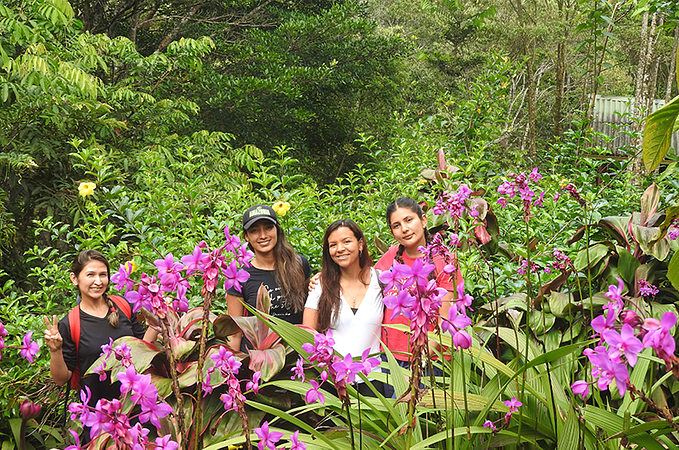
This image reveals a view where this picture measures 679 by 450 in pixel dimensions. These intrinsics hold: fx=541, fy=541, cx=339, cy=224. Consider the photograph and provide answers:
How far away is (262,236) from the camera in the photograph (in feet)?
8.99

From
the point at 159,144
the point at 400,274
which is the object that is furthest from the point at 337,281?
the point at 159,144

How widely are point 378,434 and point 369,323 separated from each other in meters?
0.80

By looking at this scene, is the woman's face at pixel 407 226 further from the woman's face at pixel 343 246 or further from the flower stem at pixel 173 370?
the flower stem at pixel 173 370

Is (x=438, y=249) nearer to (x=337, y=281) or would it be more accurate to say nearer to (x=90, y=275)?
(x=337, y=281)

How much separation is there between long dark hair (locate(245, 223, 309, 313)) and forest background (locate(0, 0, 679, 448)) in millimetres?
571

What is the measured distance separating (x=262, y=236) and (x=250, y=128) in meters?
8.48

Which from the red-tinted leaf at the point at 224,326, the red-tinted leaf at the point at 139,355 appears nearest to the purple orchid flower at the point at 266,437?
the red-tinted leaf at the point at 224,326

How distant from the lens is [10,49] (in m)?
5.00

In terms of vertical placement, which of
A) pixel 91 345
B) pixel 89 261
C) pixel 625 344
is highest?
pixel 625 344

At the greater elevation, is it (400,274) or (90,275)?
(400,274)

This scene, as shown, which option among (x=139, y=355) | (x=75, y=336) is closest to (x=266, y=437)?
(x=139, y=355)

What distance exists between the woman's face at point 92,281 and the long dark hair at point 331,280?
42.7 inches

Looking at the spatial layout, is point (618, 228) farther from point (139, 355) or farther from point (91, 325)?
point (91, 325)

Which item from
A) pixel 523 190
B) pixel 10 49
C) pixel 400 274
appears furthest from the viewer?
pixel 10 49
